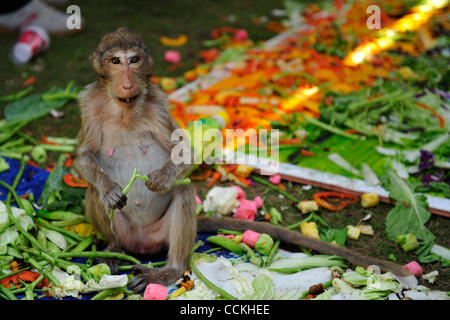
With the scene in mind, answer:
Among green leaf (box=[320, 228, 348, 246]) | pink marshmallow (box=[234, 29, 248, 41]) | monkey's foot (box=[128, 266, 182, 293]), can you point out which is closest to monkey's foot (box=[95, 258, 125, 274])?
monkey's foot (box=[128, 266, 182, 293])

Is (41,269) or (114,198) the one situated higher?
(114,198)

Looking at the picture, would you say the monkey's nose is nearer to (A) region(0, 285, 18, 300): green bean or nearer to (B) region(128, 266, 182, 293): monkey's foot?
(B) region(128, 266, 182, 293): monkey's foot

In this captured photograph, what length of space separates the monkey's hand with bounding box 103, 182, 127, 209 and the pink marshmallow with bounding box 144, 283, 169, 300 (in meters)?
0.55

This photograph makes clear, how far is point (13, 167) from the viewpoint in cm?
464

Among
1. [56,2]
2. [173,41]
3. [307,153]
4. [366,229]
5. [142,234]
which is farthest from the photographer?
[56,2]

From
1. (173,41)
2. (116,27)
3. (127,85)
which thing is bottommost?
(127,85)

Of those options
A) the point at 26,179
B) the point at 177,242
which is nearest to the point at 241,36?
the point at 26,179

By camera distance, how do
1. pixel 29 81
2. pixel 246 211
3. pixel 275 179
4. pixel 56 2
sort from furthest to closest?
pixel 56 2 < pixel 29 81 < pixel 275 179 < pixel 246 211

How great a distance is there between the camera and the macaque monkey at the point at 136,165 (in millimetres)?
3234

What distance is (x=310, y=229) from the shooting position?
398 cm

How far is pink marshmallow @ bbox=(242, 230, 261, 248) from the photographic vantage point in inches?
146

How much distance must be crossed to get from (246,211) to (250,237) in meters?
0.49

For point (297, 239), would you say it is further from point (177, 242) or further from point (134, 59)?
point (134, 59)
